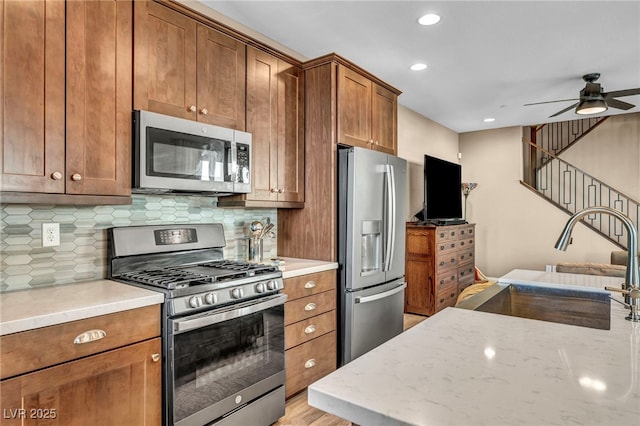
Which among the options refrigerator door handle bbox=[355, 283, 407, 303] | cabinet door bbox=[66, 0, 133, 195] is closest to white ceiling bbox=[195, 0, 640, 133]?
cabinet door bbox=[66, 0, 133, 195]

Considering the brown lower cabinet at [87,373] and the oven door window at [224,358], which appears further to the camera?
the oven door window at [224,358]

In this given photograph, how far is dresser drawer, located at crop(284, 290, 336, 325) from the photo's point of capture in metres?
2.51

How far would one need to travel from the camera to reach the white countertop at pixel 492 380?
2.16 ft

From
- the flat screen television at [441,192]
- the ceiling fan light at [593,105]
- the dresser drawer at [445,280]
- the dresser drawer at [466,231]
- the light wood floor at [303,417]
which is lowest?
the light wood floor at [303,417]

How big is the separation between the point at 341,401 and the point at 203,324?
1327 mm

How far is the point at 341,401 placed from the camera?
71cm

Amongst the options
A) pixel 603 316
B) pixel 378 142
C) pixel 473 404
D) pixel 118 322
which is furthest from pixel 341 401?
pixel 378 142

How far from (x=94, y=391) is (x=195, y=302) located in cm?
52

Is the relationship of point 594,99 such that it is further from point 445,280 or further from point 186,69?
point 186,69

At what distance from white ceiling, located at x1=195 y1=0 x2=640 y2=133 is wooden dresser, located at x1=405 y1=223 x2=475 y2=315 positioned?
1.72m

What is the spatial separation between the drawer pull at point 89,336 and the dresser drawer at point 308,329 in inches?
45.4

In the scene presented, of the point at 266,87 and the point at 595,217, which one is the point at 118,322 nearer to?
the point at 266,87

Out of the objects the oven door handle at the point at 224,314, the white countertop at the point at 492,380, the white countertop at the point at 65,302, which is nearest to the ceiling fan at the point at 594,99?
the white countertop at the point at 492,380

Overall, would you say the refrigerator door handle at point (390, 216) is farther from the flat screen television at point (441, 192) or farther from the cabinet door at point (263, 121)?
the flat screen television at point (441, 192)
